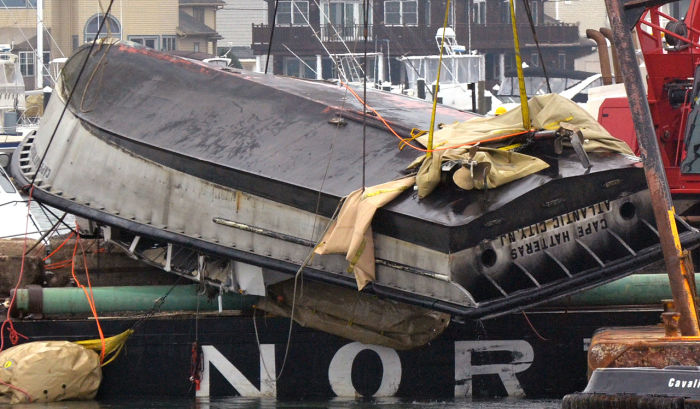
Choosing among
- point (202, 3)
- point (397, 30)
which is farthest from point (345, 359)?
point (202, 3)

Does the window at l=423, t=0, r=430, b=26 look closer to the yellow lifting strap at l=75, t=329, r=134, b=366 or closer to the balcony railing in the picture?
the balcony railing

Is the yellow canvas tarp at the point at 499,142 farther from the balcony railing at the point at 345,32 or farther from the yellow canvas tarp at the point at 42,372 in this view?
the balcony railing at the point at 345,32

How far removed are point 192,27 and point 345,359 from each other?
5504cm

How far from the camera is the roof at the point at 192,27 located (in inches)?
2493

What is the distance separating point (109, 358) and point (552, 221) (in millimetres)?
4096

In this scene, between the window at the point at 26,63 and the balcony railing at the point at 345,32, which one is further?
the window at the point at 26,63

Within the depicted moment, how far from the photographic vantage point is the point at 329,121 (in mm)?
11602

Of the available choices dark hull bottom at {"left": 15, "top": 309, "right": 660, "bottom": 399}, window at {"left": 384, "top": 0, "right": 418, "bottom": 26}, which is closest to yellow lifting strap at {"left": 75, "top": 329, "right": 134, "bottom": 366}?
dark hull bottom at {"left": 15, "top": 309, "right": 660, "bottom": 399}

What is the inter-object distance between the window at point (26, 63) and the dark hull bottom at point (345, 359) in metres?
55.4

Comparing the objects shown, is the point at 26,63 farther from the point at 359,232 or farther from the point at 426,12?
the point at 359,232

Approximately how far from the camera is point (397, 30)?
6056 centimetres

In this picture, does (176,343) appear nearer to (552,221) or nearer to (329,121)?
(329,121)

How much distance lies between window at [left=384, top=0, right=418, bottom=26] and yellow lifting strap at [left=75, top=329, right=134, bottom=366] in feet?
169

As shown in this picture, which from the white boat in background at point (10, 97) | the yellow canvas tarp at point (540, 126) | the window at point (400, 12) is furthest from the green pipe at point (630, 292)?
the window at point (400, 12)
